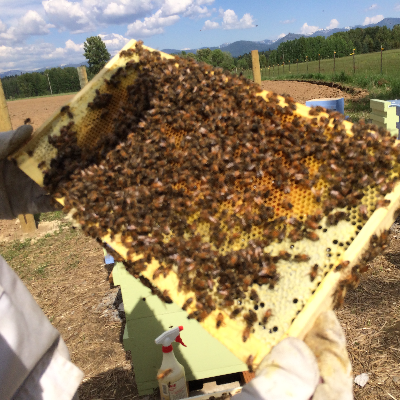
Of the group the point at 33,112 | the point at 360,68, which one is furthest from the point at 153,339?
the point at 360,68

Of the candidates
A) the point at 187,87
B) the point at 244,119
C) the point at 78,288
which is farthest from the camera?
the point at 78,288

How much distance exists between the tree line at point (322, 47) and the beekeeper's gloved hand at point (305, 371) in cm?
6926

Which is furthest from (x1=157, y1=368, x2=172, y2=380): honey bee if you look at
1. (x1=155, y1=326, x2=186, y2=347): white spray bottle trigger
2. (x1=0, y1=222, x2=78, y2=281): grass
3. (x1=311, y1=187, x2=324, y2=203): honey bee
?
(x1=0, y1=222, x2=78, y2=281): grass

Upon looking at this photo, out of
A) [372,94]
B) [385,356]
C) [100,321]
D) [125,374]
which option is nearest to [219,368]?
[125,374]

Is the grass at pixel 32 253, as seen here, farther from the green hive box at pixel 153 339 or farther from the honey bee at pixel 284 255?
the honey bee at pixel 284 255

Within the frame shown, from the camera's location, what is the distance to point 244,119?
8.31 ft

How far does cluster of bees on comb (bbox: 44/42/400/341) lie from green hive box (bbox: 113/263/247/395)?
210 centimetres

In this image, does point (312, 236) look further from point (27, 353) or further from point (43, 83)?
point (43, 83)

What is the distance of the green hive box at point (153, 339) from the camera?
14.4 feet

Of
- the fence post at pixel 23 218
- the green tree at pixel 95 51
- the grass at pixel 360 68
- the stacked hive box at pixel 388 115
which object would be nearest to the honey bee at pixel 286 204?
the stacked hive box at pixel 388 115

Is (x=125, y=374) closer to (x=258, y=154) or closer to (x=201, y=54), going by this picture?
(x=258, y=154)

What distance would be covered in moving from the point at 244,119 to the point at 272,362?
1.68 m

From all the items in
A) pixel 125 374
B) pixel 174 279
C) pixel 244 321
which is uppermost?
pixel 174 279

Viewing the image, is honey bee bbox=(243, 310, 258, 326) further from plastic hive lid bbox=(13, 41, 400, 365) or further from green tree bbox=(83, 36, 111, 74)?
green tree bbox=(83, 36, 111, 74)
